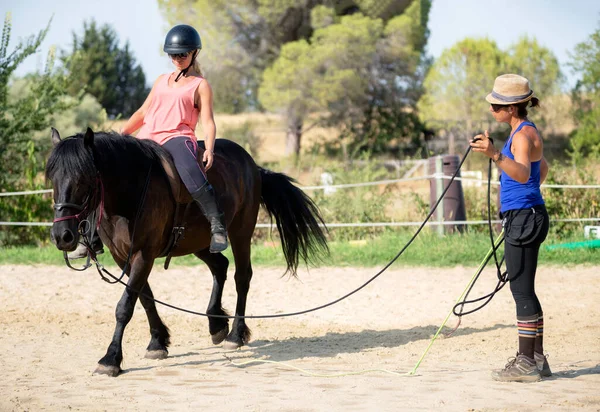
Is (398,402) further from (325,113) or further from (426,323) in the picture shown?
(325,113)

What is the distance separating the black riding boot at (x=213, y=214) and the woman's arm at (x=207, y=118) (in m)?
0.22

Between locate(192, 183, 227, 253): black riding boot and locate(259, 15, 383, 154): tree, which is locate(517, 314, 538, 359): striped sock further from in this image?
locate(259, 15, 383, 154): tree

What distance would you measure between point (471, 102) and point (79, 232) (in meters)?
30.3

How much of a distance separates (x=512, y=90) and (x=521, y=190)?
2.00 feet

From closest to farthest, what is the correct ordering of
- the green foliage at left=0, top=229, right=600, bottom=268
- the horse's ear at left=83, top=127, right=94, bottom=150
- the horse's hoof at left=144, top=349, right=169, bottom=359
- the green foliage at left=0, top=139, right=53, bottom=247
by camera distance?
the horse's ear at left=83, top=127, right=94, bottom=150
the horse's hoof at left=144, top=349, right=169, bottom=359
the green foliage at left=0, top=229, right=600, bottom=268
the green foliage at left=0, top=139, right=53, bottom=247

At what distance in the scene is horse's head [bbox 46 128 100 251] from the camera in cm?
464

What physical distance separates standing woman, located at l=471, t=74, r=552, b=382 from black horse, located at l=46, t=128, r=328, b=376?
2.26 m

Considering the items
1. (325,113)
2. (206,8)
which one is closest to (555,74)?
(325,113)

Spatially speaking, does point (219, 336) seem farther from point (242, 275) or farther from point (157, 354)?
point (157, 354)

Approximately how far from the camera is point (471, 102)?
33312mm

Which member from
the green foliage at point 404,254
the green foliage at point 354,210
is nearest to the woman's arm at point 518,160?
the green foliage at point 404,254

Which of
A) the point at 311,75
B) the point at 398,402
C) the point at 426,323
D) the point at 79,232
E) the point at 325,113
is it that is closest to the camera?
the point at 398,402

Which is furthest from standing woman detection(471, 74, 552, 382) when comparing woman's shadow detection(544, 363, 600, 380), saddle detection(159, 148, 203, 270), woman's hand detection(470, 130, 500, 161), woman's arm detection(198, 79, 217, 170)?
saddle detection(159, 148, 203, 270)

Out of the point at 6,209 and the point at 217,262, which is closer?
the point at 217,262
